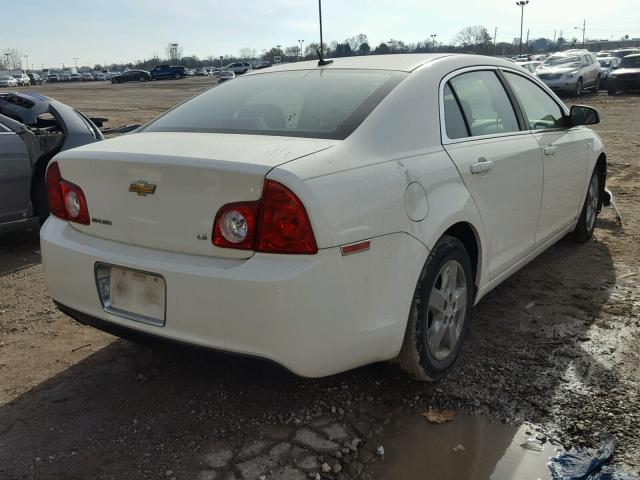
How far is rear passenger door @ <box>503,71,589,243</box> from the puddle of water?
1783mm

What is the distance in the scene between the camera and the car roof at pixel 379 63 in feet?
10.7

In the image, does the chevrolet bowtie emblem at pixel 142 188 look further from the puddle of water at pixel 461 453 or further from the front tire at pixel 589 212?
the front tire at pixel 589 212

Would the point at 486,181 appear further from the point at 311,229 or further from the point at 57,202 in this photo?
the point at 57,202

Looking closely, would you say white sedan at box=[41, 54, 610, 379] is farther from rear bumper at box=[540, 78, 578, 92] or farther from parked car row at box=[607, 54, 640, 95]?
parked car row at box=[607, 54, 640, 95]

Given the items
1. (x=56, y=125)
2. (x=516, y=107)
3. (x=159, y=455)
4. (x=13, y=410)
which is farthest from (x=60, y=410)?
(x=56, y=125)

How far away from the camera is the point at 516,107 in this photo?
12.9 ft

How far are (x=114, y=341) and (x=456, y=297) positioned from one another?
80.3 inches

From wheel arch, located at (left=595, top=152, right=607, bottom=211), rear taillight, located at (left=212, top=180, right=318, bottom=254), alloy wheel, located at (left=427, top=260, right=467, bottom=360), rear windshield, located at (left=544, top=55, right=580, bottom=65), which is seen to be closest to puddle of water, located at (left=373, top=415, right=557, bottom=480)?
alloy wheel, located at (left=427, top=260, right=467, bottom=360)

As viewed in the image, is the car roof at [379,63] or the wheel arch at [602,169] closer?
the car roof at [379,63]

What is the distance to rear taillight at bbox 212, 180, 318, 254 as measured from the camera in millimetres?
2275

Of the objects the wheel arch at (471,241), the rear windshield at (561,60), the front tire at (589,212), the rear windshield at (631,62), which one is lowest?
the front tire at (589,212)

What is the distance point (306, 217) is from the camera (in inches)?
89.3

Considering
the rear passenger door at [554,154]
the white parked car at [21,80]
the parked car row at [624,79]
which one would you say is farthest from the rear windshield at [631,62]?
the white parked car at [21,80]

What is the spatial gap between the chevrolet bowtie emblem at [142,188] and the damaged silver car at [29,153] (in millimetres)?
3348
